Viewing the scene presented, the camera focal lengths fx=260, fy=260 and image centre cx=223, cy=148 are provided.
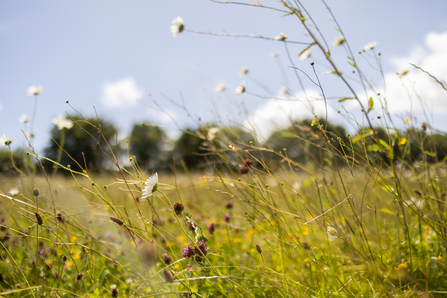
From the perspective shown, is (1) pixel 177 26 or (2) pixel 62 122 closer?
(1) pixel 177 26

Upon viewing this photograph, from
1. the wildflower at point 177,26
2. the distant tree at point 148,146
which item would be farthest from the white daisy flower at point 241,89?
the distant tree at point 148,146

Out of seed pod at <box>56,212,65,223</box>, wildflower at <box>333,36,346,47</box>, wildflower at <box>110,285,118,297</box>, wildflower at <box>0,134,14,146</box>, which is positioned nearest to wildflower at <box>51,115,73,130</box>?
wildflower at <box>0,134,14,146</box>

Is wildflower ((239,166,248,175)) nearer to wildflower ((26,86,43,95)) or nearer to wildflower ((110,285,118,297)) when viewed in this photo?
wildflower ((110,285,118,297))

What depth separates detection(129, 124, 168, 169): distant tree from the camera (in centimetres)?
3052

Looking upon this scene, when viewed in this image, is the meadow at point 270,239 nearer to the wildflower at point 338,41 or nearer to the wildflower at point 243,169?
the wildflower at point 243,169

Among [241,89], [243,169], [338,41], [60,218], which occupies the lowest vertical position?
[60,218]

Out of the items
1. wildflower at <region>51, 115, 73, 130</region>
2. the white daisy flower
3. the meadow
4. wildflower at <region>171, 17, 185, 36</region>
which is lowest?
the meadow

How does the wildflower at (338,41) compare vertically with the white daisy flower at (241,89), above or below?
above

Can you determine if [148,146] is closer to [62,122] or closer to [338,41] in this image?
[62,122]

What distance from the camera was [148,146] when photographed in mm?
31359

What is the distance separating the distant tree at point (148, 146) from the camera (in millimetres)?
30516

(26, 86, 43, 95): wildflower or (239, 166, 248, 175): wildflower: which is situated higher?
(26, 86, 43, 95): wildflower

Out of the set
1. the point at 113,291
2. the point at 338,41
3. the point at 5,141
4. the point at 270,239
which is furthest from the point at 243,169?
the point at 5,141

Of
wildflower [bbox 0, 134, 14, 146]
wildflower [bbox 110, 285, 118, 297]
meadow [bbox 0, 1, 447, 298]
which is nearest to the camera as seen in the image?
meadow [bbox 0, 1, 447, 298]
